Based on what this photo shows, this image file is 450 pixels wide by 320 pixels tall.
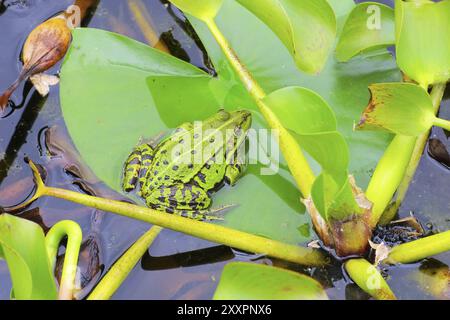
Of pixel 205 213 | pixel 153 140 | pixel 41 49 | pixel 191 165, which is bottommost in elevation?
pixel 205 213

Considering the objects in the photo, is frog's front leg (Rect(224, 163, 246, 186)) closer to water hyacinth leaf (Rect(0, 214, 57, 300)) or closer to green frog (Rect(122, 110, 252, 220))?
green frog (Rect(122, 110, 252, 220))

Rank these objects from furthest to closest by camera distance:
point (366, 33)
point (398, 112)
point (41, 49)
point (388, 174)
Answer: point (41, 49) → point (366, 33) → point (388, 174) → point (398, 112)

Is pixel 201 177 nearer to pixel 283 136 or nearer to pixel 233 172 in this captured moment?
pixel 233 172

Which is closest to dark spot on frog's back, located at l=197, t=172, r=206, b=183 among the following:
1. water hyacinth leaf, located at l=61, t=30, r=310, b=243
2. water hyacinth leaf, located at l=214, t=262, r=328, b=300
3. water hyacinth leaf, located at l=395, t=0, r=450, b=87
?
water hyacinth leaf, located at l=61, t=30, r=310, b=243

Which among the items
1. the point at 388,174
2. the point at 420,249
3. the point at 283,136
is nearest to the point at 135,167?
the point at 283,136

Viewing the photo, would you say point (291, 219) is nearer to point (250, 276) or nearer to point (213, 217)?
point (213, 217)

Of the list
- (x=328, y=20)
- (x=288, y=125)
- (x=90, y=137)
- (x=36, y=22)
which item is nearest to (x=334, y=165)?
(x=288, y=125)
